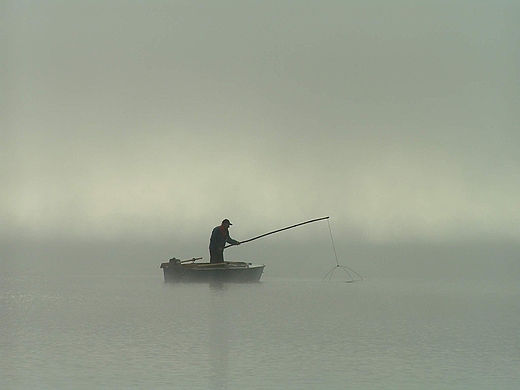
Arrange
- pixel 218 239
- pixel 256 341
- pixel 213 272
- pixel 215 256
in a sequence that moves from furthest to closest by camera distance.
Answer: pixel 213 272 < pixel 215 256 < pixel 218 239 < pixel 256 341

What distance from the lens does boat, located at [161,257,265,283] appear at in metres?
30.7

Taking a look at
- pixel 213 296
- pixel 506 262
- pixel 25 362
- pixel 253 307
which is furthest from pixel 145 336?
pixel 506 262

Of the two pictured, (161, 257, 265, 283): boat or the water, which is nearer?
the water

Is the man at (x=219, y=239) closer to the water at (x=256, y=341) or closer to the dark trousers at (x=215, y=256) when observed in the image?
→ the dark trousers at (x=215, y=256)

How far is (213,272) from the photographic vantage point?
3136 centimetres

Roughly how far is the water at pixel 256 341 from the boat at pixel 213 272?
7.96ft

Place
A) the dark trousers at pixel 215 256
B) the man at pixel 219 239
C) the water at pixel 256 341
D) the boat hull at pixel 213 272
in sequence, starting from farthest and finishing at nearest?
the dark trousers at pixel 215 256 < the man at pixel 219 239 < the boat hull at pixel 213 272 < the water at pixel 256 341

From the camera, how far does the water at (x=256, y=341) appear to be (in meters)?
11.9

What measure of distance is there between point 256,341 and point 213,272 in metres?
15.6

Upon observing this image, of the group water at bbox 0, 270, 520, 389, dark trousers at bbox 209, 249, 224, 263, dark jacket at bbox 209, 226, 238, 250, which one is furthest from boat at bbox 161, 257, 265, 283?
water at bbox 0, 270, 520, 389

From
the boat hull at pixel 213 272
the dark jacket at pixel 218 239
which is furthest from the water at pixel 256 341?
the dark jacket at pixel 218 239

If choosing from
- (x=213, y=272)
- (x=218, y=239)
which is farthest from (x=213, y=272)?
(x=218, y=239)

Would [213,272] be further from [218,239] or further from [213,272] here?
[218,239]

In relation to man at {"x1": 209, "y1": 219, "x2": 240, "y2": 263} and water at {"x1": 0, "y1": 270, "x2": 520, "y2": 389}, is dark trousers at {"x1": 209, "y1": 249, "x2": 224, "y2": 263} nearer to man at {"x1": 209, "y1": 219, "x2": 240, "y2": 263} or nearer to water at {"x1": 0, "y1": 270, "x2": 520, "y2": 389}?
man at {"x1": 209, "y1": 219, "x2": 240, "y2": 263}
